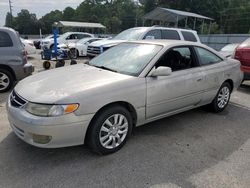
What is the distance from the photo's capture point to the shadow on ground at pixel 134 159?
9.27ft

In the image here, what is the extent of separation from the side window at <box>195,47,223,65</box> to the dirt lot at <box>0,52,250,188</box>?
4.13 ft

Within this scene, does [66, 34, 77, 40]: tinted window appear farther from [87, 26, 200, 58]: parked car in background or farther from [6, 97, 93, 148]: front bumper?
[6, 97, 93, 148]: front bumper

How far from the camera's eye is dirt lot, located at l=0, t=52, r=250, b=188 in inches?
111

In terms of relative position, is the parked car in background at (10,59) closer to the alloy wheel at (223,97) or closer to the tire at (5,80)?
the tire at (5,80)

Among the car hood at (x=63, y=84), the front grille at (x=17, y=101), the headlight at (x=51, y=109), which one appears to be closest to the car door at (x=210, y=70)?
the car hood at (x=63, y=84)

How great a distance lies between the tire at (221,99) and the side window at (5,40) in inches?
198

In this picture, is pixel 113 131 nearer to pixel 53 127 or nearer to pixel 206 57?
pixel 53 127

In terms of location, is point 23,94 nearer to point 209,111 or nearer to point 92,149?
point 92,149

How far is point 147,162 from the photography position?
10.5ft

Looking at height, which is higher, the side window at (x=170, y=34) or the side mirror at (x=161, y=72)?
the side window at (x=170, y=34)

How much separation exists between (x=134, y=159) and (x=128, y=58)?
1.62 metres

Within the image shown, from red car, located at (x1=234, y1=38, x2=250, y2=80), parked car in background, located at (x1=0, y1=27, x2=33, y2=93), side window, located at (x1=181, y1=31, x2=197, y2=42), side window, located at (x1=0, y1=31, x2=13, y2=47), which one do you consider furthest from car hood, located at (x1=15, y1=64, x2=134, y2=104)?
side window, located at (x1=181, y1=31, x2=197, y2=42)

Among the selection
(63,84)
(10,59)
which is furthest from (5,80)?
(63,84)

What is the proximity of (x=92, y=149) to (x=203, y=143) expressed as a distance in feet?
5.67
